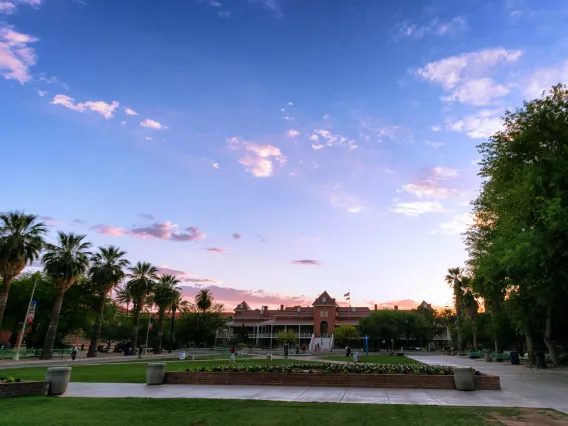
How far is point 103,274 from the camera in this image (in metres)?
46.9

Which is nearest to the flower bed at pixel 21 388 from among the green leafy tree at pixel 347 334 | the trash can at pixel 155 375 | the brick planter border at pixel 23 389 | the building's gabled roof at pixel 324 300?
the brick planter border at pixel 23 389

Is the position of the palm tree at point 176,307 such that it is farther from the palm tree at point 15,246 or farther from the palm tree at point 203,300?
the palm tree at point 15,246

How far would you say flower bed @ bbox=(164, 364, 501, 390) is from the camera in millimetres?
16219

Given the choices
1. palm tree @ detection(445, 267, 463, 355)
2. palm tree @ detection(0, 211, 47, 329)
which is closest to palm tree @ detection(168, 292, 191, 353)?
palm tree @ detection(0, 211, 47, 329)

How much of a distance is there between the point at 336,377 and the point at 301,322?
84.4m

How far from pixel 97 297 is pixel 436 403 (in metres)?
52.8

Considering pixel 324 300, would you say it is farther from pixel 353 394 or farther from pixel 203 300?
pixel 353 394

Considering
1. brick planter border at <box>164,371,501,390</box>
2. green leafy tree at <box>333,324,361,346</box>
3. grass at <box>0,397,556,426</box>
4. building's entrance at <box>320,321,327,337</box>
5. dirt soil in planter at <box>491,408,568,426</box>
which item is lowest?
grass at <box>0,397,556,426</box>

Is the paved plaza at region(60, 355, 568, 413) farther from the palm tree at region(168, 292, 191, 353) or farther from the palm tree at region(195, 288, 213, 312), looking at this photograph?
the palm tree at region(195, 288, 213, 312)

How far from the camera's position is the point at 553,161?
1931 cm

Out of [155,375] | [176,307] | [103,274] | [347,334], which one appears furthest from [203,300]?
[155,375]

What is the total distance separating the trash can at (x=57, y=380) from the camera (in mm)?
14164

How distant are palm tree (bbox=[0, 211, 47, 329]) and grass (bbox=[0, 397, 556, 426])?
2765 centimetres

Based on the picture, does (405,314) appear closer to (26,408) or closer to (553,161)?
(553,161)
